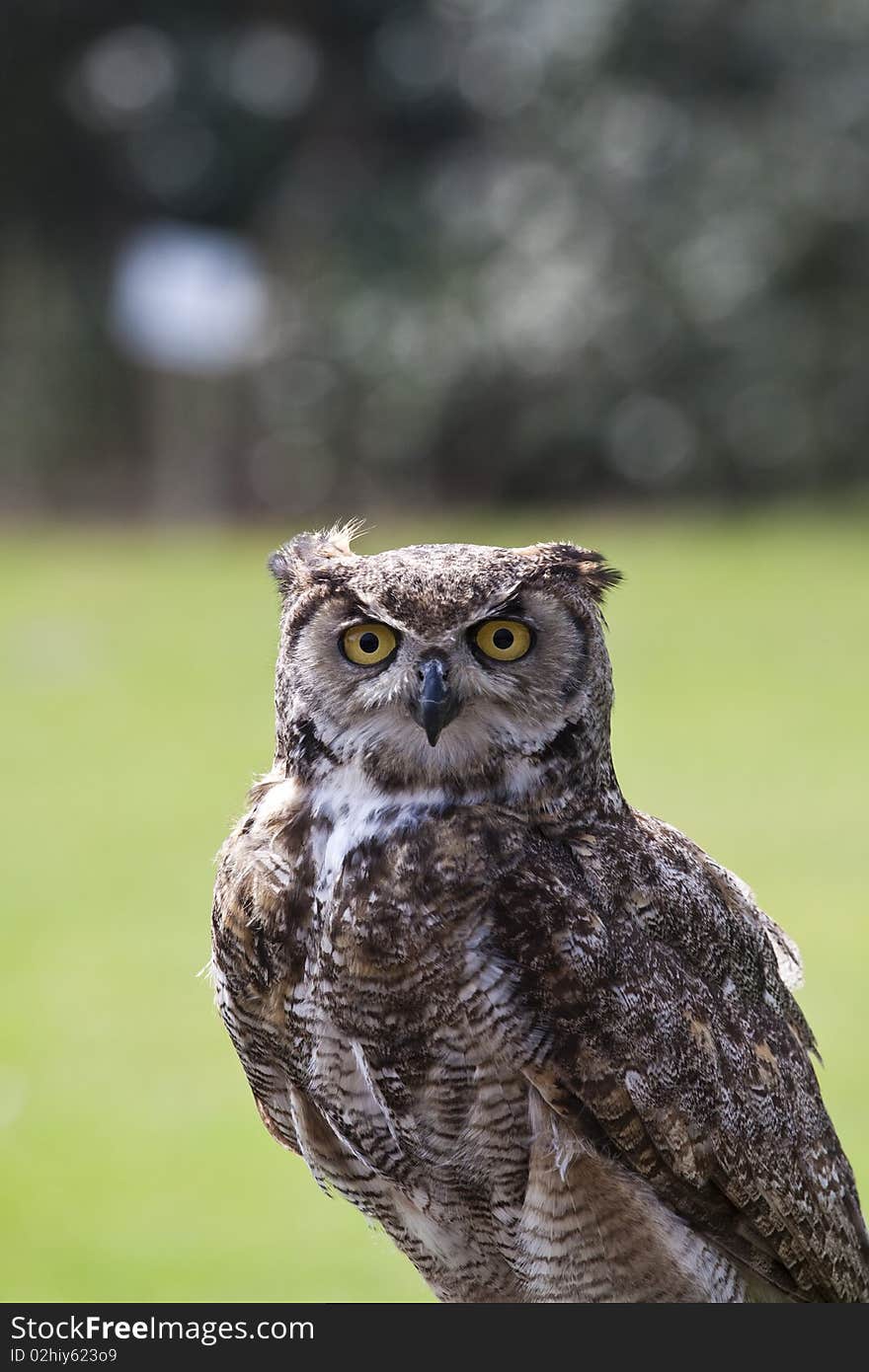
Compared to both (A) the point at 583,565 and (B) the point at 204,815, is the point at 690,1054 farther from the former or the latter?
(B) the point at 204,815

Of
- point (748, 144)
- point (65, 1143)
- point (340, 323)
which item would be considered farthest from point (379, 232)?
point (65, 1143)

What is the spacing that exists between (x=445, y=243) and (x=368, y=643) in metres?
14.2

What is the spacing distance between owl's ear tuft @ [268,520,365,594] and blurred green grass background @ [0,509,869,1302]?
42.1 inches

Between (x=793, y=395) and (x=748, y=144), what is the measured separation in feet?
7.48

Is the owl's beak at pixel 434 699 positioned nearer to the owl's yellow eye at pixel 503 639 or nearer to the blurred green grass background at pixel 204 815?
the owl's yellow eye at pixel 503 639

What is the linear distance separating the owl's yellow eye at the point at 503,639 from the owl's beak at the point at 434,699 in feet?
0.23

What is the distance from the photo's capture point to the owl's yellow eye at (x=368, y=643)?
6.40 ft

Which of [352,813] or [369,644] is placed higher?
[369,644]

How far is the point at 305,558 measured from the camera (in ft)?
6.88

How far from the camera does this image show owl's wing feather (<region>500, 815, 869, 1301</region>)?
1944 mm

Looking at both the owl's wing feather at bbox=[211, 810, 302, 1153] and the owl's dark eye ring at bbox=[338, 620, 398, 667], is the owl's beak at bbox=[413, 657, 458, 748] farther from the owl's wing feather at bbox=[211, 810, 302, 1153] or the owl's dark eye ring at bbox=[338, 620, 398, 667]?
the owl's wing feather at bbox=[211, 810, 302, 1153]

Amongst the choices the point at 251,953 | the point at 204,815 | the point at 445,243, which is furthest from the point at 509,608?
the point at 445,243

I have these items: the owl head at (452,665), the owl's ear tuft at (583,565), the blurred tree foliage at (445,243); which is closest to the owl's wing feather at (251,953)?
the owl head at (452,665)

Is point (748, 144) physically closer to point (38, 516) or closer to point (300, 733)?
point (38, 516)
